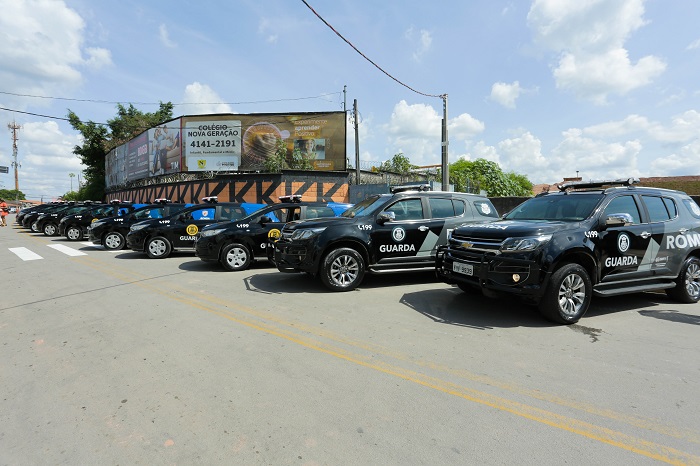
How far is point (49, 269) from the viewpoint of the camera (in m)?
9.30

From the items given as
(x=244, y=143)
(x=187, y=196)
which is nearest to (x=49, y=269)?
(x=187, y=196)

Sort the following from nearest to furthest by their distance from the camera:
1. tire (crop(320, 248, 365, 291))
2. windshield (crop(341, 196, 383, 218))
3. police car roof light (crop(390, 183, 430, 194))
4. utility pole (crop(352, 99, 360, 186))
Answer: tire (crop(320, 248, 365, 291)), windshield (crop(341, 196, 383, 218)), police car roof light (crop(390, 183, 430, 194)), utility pole (crop(352, 99, 360, 186))

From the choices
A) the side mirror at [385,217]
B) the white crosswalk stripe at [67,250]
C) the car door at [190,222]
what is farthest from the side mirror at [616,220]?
the white crosswalk stripe at [67,250]

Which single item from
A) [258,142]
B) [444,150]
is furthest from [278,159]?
[444,150]

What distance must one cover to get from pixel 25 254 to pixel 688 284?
1645cm

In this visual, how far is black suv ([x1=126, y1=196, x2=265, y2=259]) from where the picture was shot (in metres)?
11.1

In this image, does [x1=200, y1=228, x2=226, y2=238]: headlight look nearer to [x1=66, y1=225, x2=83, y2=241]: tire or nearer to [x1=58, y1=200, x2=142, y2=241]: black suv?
[x1=58, y1=200, x2=142, y2=241]: black suv

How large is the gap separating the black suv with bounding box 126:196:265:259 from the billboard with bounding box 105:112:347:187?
53.4ft

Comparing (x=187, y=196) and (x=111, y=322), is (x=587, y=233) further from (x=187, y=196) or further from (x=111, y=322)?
(x=187, y=196)

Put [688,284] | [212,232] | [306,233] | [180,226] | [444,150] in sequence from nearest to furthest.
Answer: [688,284] < [306,233] < [212,232] < [180,226] < [444,150]

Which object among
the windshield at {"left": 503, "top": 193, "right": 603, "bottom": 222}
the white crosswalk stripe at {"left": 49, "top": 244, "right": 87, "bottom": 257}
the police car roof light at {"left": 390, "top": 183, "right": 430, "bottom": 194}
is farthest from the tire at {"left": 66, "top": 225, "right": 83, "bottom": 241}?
the windshield at {"left": 503, "top": 193, "right": 603, "bottom": 222}

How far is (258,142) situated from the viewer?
1126 inches

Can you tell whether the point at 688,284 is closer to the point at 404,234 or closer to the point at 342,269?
the point at 404,234

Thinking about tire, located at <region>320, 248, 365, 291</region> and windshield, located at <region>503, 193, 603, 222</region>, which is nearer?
windshield, located at <region>503, 193, 603, 222</region>
